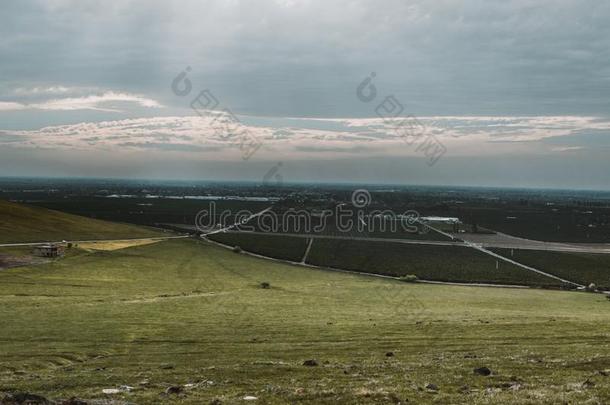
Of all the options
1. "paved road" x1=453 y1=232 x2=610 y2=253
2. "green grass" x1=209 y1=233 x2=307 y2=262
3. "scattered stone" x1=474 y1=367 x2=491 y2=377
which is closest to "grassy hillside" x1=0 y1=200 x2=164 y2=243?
"green grass" x1=209 y1=233 x2=307 y2=262

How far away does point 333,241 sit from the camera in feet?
448

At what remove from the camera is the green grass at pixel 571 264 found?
8919cm

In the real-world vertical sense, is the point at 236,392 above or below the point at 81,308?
above

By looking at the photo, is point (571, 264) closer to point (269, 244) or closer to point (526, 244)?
point (526, 244)

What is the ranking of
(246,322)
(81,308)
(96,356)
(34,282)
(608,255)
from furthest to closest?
1. (608,255)
2. (34,282)
3. (81,308)
4. (246,322)
5. (96,356)

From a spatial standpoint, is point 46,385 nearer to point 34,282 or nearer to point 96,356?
point 96,356

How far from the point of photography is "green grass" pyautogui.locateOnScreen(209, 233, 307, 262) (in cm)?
10700

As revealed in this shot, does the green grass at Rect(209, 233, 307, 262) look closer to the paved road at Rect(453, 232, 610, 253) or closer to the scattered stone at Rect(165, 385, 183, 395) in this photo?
the paved road at Rect(453, 232, 610, 253)

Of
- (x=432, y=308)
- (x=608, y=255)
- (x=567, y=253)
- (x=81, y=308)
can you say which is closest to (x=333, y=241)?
(x=567, y=253)

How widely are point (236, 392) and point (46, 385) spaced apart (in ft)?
23.4

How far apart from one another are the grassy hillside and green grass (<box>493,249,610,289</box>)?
81525mm

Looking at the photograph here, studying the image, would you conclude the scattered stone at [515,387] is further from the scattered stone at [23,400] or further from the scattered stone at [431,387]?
the scattered stone at [23,400]

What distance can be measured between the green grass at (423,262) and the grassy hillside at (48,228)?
4151 cm

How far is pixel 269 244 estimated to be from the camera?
121m
